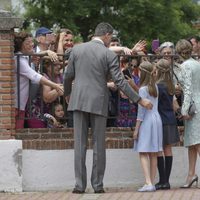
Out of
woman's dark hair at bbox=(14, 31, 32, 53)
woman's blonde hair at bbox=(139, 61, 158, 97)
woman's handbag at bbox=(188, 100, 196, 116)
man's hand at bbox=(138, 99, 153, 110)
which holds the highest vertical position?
woman's dark hair at bbox=(14, 31, 32, 53)

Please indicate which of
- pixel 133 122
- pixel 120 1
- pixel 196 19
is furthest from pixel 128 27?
pixel 133 122

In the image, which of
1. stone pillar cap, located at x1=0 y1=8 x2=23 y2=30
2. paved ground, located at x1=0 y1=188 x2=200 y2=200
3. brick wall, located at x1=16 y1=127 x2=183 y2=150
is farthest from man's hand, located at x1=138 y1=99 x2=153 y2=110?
stone pillar cap, located at x1=0 y1=8 x2=23 y2=30

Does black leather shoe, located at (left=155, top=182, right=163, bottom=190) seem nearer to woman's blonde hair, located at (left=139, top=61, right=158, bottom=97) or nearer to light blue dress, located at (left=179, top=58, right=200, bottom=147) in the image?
light blue dress, located at (left=179, top=58, right=200, bottom=147)

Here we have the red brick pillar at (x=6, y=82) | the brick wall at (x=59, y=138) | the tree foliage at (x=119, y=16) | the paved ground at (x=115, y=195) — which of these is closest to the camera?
the paved ground at (x=115, y=195)

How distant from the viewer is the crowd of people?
1135cm

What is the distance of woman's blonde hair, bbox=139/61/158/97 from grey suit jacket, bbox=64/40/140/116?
1.88 ft

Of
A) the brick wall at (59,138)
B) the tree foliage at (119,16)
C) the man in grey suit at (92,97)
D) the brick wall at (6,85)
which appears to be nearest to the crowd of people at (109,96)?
the man in grey suit at (92,97)

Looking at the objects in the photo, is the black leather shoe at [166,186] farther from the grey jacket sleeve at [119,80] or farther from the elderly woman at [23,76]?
the elderly woman at [23,76]

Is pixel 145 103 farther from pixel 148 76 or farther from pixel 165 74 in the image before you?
pixel 165 74

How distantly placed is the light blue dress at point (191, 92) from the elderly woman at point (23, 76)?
66.3 inches

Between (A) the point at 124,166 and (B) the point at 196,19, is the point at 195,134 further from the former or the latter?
(B) the point at 196,19

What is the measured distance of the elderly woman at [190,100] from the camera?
12.0 meters

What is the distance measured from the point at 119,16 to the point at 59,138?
23.9 m

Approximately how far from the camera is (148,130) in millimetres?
11852
